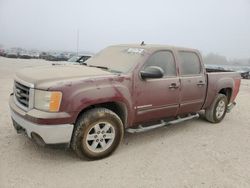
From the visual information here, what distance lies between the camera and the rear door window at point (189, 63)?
5137 millimetres

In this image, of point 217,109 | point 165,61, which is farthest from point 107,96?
point 217,109

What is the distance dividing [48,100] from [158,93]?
1.97m

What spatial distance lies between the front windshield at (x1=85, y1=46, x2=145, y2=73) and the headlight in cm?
131

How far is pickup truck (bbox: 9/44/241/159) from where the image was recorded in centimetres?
342

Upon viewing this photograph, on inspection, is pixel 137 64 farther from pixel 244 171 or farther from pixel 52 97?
pixel 244 171

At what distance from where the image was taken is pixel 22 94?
3.74m

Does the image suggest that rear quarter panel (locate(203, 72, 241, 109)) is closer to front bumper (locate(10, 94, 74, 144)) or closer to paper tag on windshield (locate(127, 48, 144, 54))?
paper tag on windshield (locate(127, 48, 144, 54))

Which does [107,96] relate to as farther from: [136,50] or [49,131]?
[136,50]

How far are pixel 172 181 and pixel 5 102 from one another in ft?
18.1

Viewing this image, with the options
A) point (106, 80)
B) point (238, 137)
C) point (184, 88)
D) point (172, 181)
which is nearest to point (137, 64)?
point (106, 80)

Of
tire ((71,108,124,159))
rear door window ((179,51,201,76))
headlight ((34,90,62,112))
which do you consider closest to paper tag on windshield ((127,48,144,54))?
rear door window ((179,51,201,76))

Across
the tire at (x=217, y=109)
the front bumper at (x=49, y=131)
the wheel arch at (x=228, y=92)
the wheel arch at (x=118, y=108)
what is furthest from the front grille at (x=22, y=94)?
the wheel arch at (x=228, y=92)

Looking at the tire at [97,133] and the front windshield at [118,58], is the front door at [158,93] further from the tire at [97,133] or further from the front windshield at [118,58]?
the tire at [97,133]

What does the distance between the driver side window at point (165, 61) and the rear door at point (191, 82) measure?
0.22m
